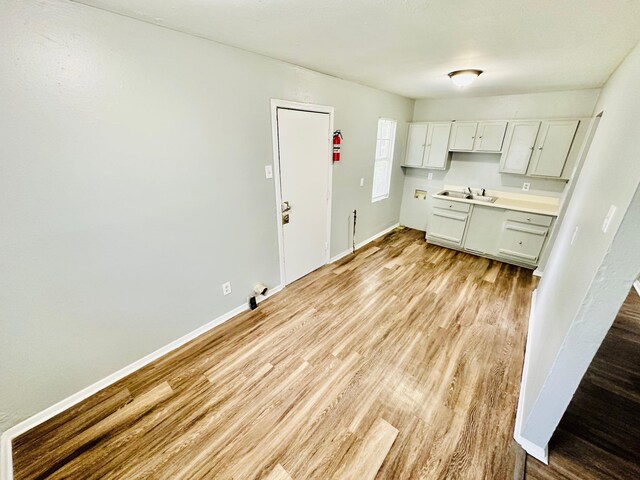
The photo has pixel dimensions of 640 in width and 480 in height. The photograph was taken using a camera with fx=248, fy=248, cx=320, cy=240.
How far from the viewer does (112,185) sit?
63.6 inches

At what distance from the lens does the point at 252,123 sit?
223cm

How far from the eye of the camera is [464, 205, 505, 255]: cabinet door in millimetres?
3648

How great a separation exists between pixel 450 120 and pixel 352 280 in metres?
3.24

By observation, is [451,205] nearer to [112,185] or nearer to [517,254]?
[517,254]

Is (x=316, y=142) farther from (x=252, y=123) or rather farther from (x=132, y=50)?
(x=132, y=50)

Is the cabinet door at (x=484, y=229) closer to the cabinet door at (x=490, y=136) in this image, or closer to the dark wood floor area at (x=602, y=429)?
the cabinet door at (x=490, y=136)

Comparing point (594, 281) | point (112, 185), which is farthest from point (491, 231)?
point (112, 185)

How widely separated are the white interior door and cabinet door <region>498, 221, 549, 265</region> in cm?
260

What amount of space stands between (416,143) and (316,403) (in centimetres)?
433

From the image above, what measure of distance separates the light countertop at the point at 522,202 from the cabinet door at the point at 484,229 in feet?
0.36

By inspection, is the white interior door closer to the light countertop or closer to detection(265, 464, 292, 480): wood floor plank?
detection(265, 464, 292, 480): wood floor plank

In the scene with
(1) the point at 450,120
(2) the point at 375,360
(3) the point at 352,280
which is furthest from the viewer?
(1) the point at 450,120

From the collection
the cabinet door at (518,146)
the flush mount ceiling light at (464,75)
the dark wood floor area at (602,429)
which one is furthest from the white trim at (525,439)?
the cabinet door at (518,146)

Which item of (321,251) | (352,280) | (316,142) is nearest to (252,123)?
(316,142)
